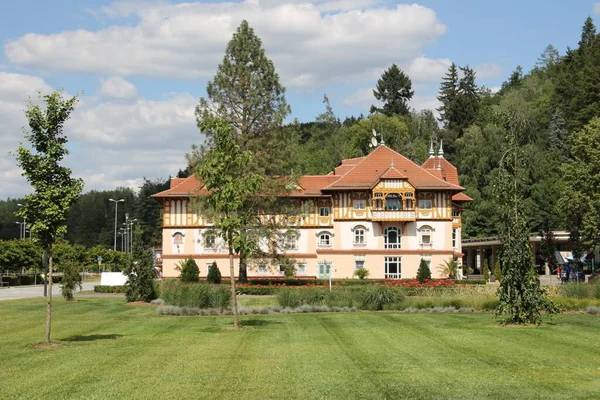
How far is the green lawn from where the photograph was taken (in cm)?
1261

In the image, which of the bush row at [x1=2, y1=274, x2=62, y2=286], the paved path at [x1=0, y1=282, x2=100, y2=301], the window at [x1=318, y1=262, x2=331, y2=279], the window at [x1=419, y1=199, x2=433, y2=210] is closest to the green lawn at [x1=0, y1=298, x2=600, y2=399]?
the paved path at [x1=0, y1=282, x2=100, y2=301]

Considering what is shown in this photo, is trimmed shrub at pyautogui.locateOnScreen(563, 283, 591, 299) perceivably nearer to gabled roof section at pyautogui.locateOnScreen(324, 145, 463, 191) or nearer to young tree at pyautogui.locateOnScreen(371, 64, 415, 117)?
gabled roof section at pyautogui.locateOnScreen(324, 145, 463, 191)

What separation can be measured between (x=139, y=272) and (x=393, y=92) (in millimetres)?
101072

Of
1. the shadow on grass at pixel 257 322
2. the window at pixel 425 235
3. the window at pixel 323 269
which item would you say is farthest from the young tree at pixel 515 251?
the window at pixel 323 269

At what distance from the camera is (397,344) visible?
19.1m

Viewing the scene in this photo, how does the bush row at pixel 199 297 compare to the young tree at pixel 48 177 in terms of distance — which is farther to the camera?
the bush row at pixel 199 297

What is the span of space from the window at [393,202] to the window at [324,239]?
5652 mm

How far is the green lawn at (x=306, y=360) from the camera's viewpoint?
12.6 metres

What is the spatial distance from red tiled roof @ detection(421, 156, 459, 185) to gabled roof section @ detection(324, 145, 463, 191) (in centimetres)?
377

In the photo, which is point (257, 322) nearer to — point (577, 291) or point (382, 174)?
point (577, 291)

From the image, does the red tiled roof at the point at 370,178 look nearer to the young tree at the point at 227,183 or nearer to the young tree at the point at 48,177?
the young tree at the point at 227,183

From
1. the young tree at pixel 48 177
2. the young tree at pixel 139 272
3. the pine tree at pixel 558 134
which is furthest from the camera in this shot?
the pine tree at pixel 558 134

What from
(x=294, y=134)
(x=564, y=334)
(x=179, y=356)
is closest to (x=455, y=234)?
(x=294, y=134)

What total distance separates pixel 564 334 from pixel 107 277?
4167cm
